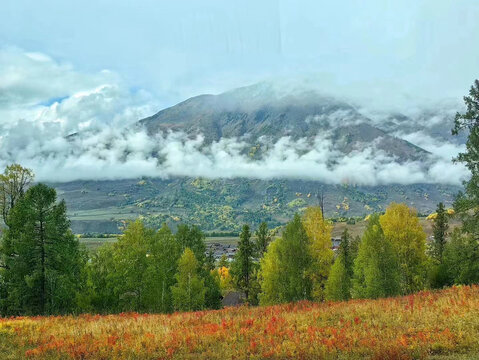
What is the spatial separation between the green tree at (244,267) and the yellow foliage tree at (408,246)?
21675 millimetres

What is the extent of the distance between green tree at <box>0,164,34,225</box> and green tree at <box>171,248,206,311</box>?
18182 mm

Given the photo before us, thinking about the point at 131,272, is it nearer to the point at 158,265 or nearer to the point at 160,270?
the point at 160,270

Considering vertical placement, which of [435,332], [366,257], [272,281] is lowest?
[272,281]

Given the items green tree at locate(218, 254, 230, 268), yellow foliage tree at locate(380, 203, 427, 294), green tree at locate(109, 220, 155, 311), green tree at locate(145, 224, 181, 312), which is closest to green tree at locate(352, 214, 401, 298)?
yellow foliage tree at locate(380, 203, 427, 294)

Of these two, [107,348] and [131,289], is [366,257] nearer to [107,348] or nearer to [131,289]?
[131,289]

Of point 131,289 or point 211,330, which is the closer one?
point 211,330

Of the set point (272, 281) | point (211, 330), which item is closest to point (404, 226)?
point (272, 281)

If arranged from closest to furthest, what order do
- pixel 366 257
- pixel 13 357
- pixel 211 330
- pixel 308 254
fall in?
pixel 13 357
pixel 211 330
pixel 366 257
pixel 308 254

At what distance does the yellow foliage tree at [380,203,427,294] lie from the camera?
145 ft

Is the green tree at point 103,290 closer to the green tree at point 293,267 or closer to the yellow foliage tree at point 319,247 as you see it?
the green tree at point 293,267

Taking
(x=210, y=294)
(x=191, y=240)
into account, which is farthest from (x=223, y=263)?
(x=210, y=294)

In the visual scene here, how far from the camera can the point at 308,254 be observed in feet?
138

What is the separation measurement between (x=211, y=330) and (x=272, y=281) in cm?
2875

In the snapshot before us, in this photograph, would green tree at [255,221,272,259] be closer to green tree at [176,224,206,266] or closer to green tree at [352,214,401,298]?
green tree at [176,224,206,266]
